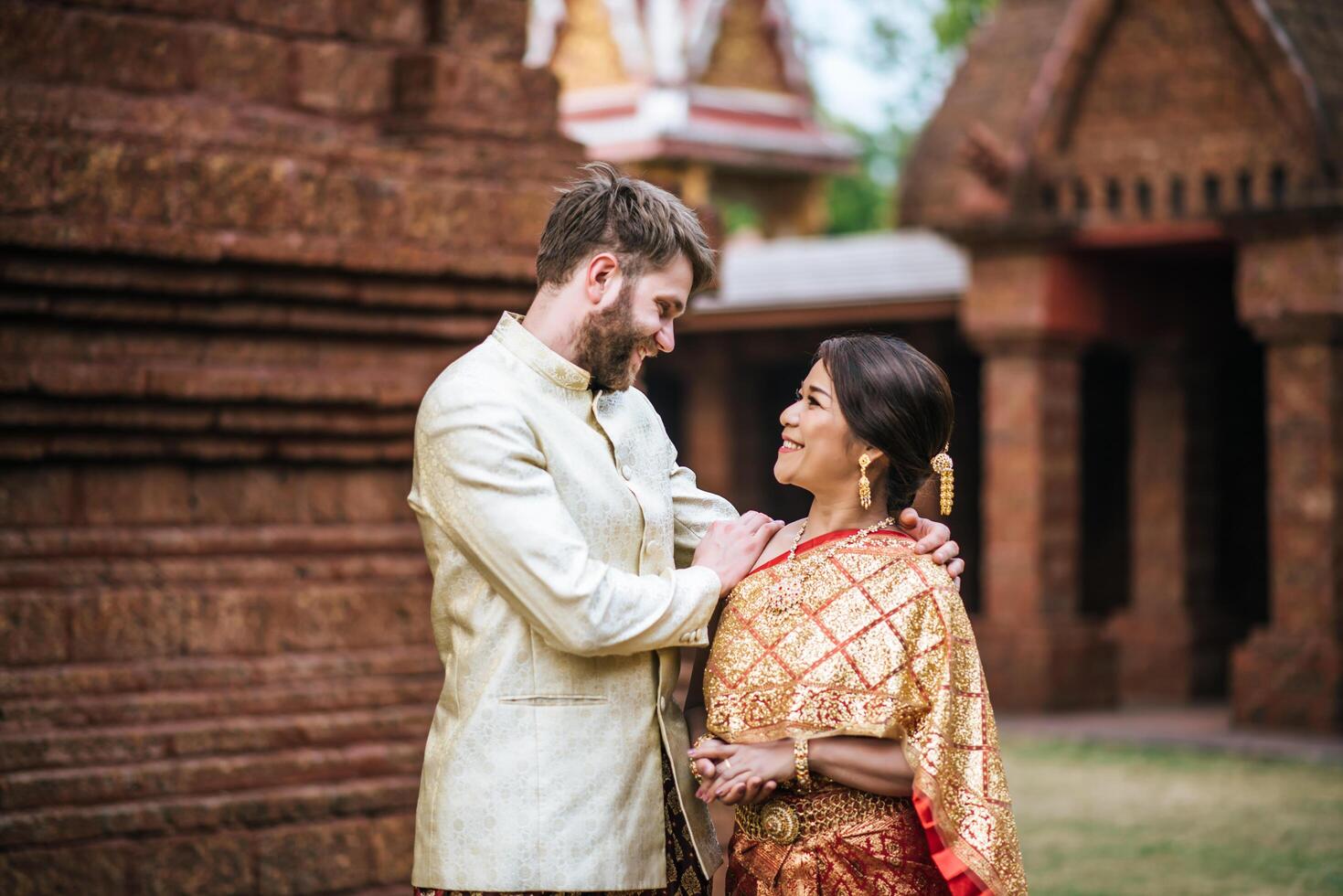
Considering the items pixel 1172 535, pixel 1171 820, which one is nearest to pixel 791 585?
pixel 1171 820

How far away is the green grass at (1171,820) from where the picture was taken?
6.49 m

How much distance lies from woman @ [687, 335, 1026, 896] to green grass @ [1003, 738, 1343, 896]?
3598 mm

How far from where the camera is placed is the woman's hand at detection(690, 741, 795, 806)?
2.82 meters

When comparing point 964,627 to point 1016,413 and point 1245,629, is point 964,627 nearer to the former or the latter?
point 1016,413

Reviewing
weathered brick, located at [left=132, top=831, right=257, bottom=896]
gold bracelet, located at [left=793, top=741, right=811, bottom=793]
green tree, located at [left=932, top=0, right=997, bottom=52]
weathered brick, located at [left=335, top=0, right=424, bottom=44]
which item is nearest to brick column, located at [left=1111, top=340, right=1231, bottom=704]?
weathered brick, located at [left=335, top=0, right=424, bottom=44]

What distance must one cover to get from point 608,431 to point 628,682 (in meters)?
0.40

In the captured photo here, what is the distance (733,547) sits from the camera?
9.65 ft

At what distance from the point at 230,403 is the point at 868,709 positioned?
1789 mm

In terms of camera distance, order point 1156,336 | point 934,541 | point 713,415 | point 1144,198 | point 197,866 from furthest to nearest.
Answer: point 713,415 → point 1156,336 → point 1144,198 → point 197,866 → point 934,541

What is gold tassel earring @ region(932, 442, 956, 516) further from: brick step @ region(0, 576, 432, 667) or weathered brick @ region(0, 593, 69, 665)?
weathered brick @ region(0, 593, 69, 665)

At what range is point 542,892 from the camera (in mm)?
2721

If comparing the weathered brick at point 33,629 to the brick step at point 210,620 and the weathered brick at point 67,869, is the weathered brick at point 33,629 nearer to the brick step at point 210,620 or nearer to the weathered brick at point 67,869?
the brick step at point 210,620

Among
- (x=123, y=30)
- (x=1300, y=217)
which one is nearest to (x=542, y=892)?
(x=123, y=30)

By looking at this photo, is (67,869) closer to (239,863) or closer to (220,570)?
(239,863)
